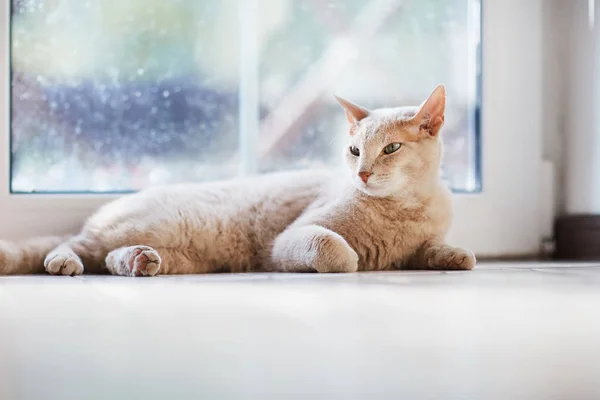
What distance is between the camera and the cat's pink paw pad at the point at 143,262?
165 cm

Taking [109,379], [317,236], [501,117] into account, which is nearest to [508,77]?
[501,117]

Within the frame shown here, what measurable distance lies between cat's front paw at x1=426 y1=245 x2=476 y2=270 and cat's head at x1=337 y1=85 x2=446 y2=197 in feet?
0.56

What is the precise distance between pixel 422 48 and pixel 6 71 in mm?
1245

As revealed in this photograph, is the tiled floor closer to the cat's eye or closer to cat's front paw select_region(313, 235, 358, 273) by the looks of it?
cat's front paw select_region(313, 235, 358, 273)

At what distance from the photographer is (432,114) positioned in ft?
5.89

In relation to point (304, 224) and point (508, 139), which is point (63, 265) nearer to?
point (304, 224)

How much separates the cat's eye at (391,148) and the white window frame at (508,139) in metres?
0.56

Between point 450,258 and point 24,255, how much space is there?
103cm

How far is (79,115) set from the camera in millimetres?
2145

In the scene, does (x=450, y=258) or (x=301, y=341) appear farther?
(x=450, y=258)

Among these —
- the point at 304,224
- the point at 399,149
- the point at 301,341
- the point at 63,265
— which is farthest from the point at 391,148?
the point at 301,341

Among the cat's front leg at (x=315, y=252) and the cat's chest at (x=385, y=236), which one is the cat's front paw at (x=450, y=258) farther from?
the cat's front leg at (x=315, y=252)

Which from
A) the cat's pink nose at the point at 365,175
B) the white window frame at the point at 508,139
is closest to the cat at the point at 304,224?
the cat's pink nose at the point at 365,175

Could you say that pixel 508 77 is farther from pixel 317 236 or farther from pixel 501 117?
pixel 317 236
